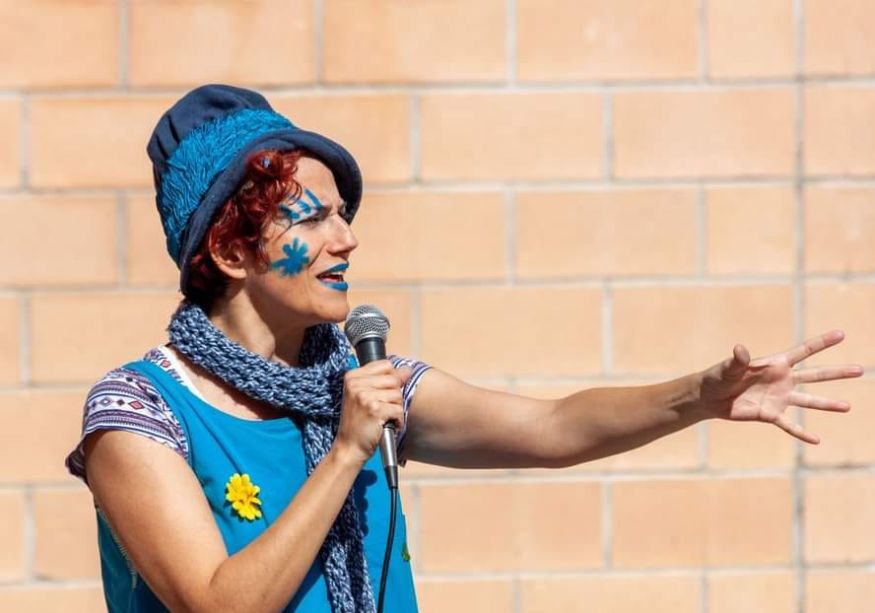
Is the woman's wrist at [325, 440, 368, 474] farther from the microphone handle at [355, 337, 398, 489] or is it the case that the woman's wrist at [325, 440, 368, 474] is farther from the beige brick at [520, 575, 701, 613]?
the beige brick at [520, 575, 701, 613]

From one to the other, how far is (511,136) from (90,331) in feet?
4.02

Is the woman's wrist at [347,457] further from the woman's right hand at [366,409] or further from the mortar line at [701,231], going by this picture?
the mortar line at [701,231]

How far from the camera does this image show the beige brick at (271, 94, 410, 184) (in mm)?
3771

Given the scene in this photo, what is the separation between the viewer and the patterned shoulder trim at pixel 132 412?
222cm

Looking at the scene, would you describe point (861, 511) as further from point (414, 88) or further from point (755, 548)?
point (414, 88)

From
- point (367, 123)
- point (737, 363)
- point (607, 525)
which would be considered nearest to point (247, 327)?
point (737, 363)

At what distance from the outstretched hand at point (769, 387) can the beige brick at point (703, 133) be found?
1.43 meters

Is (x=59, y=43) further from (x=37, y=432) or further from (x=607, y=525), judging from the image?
(x=607, y=525)

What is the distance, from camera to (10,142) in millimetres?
3777

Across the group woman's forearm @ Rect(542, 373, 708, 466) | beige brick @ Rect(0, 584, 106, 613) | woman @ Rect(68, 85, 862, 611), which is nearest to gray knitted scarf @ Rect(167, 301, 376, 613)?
woman @ Rect(68, 85, 862, 611)

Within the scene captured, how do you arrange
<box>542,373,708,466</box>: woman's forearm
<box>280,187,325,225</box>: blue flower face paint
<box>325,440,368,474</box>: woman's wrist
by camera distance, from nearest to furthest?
<box>325,440,368,474</box>: woman's wrist → <box>280,187,325,225</box>: blue flower face paint → <box>542,373,708,466</box>: woman's forearm

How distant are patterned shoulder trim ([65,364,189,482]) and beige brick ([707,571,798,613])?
78.7 inches

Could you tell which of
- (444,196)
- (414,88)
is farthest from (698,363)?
(414,88)

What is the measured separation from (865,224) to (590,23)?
0.91 meters
